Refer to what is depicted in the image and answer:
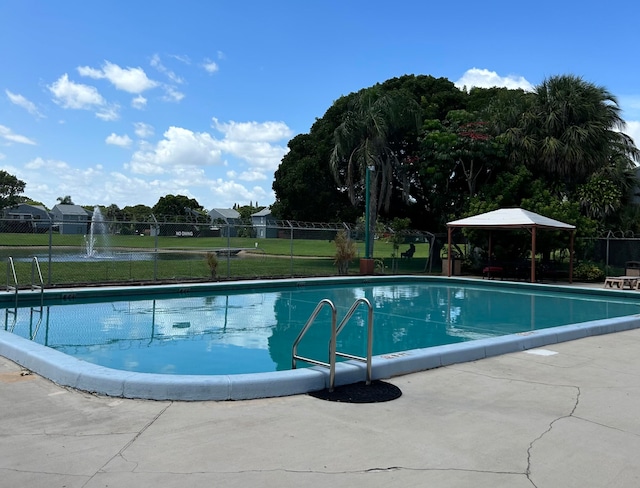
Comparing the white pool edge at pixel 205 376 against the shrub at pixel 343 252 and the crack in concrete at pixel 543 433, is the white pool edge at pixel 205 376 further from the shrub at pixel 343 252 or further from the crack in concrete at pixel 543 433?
the shrub at pixel 343 252

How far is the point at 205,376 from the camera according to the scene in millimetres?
6516

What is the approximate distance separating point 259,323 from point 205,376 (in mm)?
6578

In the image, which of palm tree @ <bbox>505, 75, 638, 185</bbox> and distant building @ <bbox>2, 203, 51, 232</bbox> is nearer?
distant building @ <bbox>2, 203, 51, 232</bbox>

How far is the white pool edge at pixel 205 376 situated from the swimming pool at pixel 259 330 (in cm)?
1

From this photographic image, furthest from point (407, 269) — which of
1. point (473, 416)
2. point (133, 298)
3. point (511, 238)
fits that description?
point (473, 416)

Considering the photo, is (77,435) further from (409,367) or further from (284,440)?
(409,367)

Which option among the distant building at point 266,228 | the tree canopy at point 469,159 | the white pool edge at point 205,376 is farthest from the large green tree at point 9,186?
the white pool edge at point 205,376

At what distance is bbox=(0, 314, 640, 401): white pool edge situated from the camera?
6.21 metres

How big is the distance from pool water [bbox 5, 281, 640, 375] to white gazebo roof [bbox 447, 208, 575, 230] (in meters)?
2.95

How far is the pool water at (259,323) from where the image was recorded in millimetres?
9492

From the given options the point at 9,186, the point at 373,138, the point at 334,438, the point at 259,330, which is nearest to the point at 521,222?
the point at 373,138

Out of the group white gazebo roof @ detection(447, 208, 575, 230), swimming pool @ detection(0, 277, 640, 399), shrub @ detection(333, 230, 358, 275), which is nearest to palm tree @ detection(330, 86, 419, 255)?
shrub @ detection(333, 230, 358, 275)

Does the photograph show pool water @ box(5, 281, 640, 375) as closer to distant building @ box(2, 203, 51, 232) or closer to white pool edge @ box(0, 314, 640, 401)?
white pool edge @ box(0, 314, 640, 401)

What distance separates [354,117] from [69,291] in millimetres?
16152
